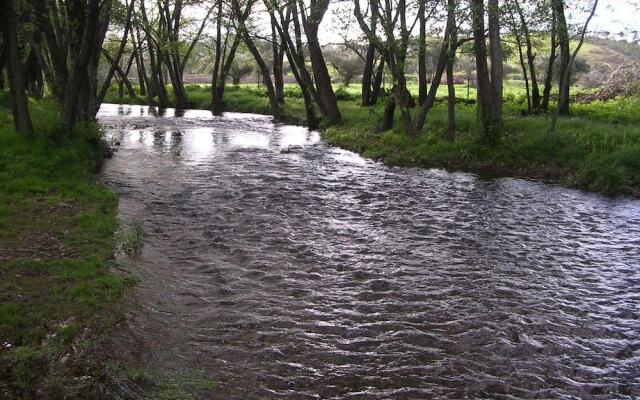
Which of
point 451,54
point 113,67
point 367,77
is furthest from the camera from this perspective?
point 367,77

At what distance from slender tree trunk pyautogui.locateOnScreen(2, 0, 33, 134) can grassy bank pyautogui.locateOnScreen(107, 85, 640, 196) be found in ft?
37.3

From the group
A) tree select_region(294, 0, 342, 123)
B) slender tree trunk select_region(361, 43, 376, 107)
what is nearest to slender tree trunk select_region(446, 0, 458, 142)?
tree select_region(294, 0, 342, 123)

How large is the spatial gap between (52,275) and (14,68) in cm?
879

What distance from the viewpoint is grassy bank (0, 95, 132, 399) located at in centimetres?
528

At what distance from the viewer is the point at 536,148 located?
18203mm

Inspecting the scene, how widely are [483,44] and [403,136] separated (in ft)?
15.1

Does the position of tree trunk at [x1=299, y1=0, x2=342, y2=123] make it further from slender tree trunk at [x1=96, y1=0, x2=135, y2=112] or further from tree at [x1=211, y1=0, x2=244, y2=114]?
slender tree trunk at [x1=96, y1=0, x2=135, y2=112]

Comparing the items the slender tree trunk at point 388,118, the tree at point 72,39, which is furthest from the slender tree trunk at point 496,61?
the tree at point 72,39

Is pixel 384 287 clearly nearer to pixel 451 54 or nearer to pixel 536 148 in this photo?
pixel 536 148

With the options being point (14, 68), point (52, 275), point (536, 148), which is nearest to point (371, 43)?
point (536, 148)

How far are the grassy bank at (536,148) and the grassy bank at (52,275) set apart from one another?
434 inches

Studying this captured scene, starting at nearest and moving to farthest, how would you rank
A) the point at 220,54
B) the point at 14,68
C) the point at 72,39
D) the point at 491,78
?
the point at 14,68 → the point at 72,39 → the point at 491,78 → the point at 220,54

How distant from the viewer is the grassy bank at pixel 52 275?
17.3ft

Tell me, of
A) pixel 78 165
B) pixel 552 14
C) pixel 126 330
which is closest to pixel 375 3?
pixel 552 14
